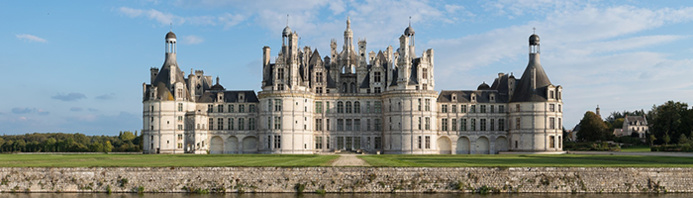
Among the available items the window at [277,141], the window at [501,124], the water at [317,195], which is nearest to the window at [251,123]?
the window at [277,141]

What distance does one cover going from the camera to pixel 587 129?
9975 cm

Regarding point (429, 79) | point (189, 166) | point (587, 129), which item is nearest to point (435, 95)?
point (429, 79)

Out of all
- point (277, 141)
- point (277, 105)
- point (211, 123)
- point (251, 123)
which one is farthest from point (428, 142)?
point (211, 123)

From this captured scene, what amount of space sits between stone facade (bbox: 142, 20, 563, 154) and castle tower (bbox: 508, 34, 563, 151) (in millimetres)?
116

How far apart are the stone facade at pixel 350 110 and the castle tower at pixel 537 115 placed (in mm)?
116

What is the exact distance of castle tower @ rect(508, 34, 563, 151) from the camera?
7688cm

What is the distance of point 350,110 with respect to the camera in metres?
80.8

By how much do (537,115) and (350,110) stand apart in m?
22.0

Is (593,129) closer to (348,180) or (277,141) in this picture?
(277,141)

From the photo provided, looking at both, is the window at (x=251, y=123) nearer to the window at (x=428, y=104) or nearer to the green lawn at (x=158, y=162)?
the window at (x=428, y=104)

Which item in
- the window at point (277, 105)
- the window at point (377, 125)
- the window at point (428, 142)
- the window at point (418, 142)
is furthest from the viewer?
the window at point (377, 125)

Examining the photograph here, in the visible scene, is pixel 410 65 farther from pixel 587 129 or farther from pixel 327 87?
pixel 587 129

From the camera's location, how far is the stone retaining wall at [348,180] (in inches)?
1551

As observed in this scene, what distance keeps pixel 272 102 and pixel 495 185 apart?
42.1 meters
